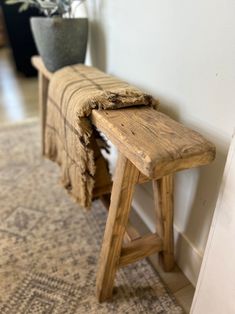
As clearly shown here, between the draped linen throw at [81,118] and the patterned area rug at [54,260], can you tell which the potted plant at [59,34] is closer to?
the draped linen throw at [81,118]

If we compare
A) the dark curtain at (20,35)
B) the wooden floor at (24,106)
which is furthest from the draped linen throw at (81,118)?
the dark curtain at (20,35)

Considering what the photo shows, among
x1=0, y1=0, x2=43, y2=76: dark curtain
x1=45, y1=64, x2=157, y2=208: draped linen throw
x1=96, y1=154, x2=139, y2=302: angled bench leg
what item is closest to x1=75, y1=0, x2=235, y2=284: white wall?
x1=45, y1=64, x2=157, y2=208: draped linen throw

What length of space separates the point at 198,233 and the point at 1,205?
0.91 metres

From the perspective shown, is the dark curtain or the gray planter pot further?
the dark curtain

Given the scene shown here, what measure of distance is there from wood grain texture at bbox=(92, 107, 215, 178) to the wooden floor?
55 centimetres

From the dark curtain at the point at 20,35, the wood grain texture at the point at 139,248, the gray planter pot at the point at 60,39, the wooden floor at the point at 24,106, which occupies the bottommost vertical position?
the wooden floor at the point at 24,106

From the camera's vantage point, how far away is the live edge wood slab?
576mm

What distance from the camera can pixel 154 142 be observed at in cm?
60

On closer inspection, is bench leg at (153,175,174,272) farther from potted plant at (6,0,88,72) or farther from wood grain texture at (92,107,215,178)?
potted plant at (6,0,88,72)

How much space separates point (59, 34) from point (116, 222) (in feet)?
2.81

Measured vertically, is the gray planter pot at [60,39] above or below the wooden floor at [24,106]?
above

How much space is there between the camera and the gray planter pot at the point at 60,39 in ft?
3.80

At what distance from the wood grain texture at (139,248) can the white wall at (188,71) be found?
11 centimetres

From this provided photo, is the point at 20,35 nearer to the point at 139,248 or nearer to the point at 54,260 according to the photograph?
the point at 54,260
